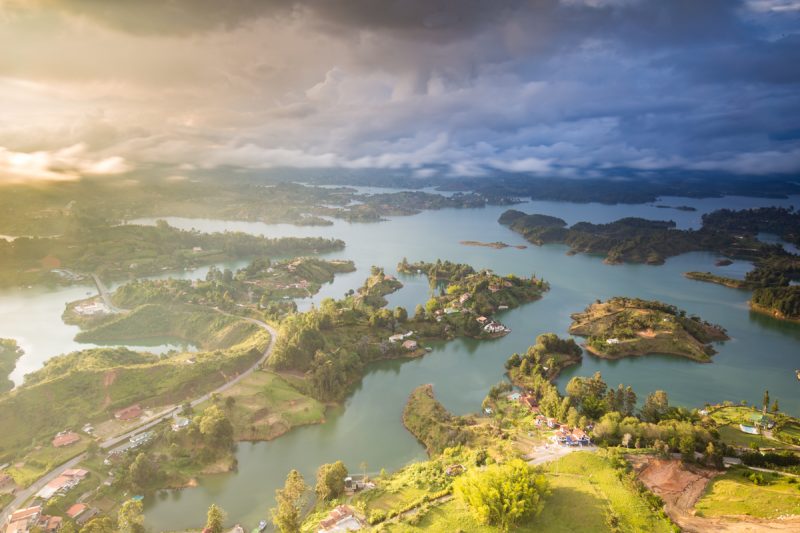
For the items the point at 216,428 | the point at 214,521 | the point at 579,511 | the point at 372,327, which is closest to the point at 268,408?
the point at 216,428

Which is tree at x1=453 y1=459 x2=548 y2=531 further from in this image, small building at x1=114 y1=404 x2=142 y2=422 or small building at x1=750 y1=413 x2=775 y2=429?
small building at x1=114 y1=404 x2=142 y2=422

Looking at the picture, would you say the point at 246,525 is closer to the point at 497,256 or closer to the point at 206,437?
the point at 206,437

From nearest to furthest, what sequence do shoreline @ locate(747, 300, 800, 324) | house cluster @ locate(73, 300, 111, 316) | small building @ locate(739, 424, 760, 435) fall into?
small building @ locate(739, 424, 760, 435)
house cluster @ locate(73, 300, 111, 316)
shoreline @ locate(747, 300, 800, 324)

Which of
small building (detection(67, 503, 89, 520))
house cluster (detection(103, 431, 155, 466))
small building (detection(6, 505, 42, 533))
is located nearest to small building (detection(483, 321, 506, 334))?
house cluster (detection(103, 431, 155, 466))

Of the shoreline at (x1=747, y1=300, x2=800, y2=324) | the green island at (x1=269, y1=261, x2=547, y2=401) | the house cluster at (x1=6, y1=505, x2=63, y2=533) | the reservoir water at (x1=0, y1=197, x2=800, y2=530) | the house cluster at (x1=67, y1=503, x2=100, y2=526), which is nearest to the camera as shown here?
the house cluster at (x1=6, y1=505, x2=63, y2=533)

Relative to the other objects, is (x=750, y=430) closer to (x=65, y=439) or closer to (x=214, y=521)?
(x=214, y=521)

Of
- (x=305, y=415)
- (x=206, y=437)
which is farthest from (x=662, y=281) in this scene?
(x=206, y=437)

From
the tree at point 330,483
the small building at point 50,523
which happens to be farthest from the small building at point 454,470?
→ the small building at point 50,523
